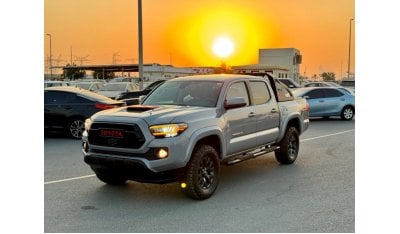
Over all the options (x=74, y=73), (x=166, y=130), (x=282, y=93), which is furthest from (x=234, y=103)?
(x=74, y=73)

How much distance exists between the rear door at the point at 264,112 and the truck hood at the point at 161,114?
1.33 metres

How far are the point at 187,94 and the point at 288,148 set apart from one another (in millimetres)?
2712

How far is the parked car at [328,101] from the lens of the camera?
59.2ft

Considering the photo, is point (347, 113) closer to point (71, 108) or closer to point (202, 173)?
point (71, 108)

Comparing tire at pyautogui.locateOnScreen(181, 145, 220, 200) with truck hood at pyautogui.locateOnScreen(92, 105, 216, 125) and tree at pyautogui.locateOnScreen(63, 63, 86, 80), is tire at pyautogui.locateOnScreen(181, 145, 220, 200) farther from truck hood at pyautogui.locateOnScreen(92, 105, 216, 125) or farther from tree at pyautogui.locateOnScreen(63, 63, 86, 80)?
tree at pyautogui.locateOnScreen(63, 63, 86, 80)

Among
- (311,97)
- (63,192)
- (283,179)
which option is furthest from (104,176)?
(311,97)

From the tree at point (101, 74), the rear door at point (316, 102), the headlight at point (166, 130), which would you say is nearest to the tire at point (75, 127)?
the headlight at point (166, 130)

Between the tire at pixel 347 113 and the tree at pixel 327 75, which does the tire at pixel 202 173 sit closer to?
the tire at pixel 347 113

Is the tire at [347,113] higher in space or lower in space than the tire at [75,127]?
higher

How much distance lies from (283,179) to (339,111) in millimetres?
11767

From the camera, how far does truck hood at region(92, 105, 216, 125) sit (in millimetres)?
5871

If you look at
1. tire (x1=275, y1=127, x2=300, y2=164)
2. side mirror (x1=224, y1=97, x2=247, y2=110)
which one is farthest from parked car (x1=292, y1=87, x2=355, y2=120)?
side mirror (x1=224, y1=97, x2=247, y2=110)

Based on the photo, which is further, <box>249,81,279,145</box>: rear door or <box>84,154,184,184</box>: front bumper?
<box>249,81,279,145</box>: rear door

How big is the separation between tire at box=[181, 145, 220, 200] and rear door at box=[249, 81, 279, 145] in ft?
4.79
